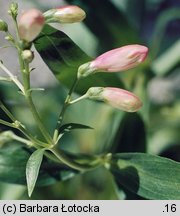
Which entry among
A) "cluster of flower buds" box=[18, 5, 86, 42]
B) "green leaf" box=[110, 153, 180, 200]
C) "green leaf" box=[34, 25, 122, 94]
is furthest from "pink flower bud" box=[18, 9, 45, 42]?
"green leaf" box=[110, 153, 180, 200]

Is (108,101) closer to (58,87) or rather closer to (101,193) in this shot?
(101,193)

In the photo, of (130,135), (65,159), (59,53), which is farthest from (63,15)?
(130,135)

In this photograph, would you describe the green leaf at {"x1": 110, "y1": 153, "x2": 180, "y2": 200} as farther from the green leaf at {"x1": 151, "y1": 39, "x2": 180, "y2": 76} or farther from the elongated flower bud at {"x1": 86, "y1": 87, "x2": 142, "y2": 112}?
the green leaf at {"x1": 151, "y1": 39, "x2": 180, "y2": 76}

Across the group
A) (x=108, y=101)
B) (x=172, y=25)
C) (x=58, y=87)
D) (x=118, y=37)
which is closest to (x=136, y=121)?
(x=118, y=37)

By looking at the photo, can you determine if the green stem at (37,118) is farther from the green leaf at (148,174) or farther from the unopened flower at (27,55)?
the green leaf at (148,174)
